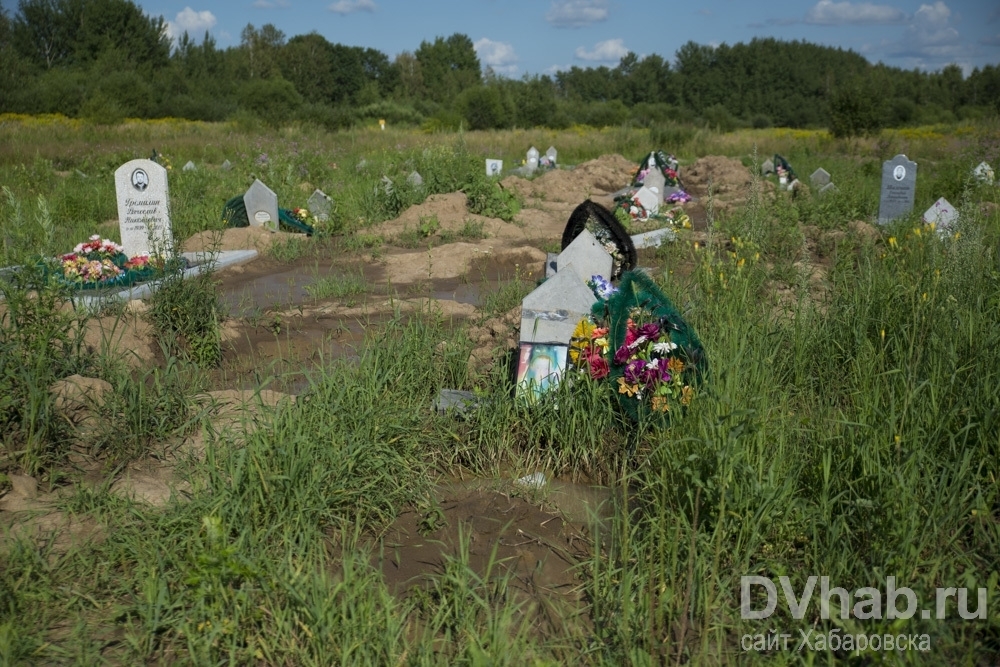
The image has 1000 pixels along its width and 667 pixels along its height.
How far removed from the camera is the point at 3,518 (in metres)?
3.57

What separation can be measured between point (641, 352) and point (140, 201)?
6.21 meters

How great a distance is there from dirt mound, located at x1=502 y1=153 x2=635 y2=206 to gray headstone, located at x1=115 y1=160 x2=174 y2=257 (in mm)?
7356

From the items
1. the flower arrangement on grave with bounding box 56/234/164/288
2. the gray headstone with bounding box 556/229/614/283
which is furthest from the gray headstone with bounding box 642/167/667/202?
the flower arrangement on grave with bounding box 56/234/164/288

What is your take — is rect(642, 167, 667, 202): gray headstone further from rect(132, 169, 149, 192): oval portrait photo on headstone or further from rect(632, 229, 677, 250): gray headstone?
rect(132, 169, 149, 192): oval portrait photo on headstone

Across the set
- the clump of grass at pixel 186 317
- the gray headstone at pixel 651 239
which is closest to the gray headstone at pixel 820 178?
the gray headstone at pixel 651 239

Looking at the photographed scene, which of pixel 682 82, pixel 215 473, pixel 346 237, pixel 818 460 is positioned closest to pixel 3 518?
pixel 215 473

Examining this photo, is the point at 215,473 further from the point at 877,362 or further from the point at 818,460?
the point at 877,362

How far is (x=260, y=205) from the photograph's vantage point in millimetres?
11148

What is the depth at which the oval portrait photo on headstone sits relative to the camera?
849 centimetres

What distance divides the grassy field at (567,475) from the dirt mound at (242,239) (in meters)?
4.30

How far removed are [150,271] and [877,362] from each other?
605 cm

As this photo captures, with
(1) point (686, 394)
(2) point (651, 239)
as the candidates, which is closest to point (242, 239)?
(2) point (651, 239)

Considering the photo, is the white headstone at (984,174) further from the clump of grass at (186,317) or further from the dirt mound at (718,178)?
the clump of grass at (186,317)

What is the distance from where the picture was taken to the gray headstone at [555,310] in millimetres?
4793
